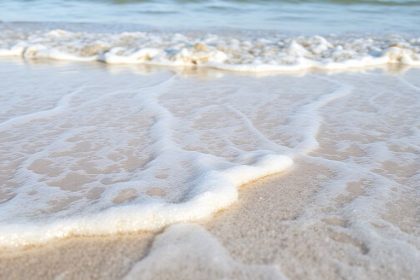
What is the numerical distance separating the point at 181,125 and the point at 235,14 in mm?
6801

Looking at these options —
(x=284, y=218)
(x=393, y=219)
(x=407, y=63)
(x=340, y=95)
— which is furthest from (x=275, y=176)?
(x=407, y=63)

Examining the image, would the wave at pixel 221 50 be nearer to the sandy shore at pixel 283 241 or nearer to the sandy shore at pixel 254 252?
the sandy shore at pixel 283 241

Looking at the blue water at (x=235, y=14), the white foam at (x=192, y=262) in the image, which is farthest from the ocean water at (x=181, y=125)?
the blue water at (x=235, y=14)

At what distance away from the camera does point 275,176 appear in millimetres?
1835

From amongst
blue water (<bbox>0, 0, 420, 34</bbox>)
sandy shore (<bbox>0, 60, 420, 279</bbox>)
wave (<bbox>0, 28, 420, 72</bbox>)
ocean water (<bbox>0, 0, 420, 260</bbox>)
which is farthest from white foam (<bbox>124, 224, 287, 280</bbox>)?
blue water (<bbox>0, 0, 420, 34</bbox>)

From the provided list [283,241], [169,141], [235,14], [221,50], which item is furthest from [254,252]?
[235,14]

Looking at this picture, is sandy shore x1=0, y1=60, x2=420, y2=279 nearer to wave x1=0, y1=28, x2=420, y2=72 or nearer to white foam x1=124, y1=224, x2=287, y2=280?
white foam x1=124, y1=224, x2=287, y2=280

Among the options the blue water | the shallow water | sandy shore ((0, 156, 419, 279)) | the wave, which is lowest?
the blue water

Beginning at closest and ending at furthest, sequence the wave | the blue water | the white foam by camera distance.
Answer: the white foam, the wave, the blue water

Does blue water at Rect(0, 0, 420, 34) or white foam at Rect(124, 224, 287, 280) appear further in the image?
blue water at Rect(0, 0, 420, 34)

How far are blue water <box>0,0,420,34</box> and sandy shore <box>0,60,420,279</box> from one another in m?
5.19

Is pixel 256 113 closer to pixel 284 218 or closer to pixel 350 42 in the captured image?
pixel 284 218

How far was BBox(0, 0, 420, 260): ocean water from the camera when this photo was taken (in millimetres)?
1578

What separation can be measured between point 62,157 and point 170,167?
492 millimetres
